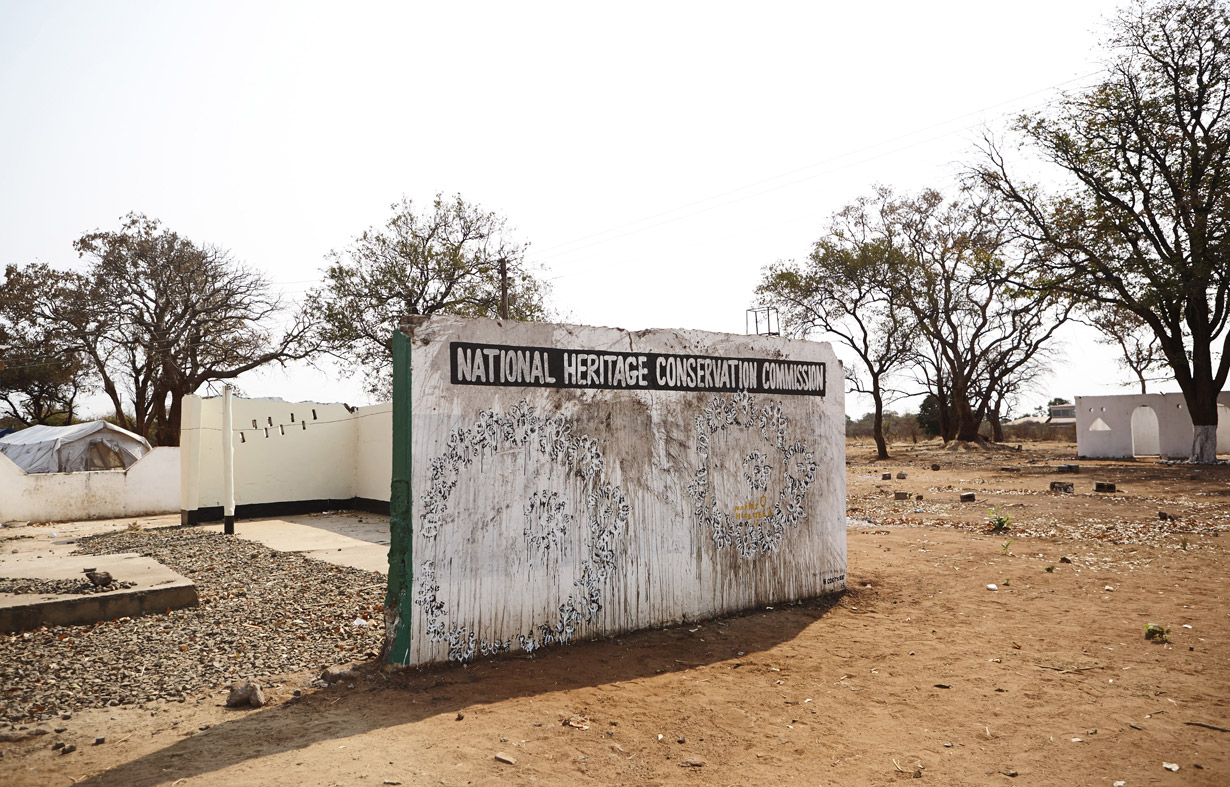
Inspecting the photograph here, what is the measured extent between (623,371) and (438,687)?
243 centimetres

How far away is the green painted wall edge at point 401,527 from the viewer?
179 inches

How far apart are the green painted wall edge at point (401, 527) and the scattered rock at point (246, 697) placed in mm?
723

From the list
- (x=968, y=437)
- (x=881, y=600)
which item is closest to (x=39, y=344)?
(x=881, y=600)

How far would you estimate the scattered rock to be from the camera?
13.5 ft

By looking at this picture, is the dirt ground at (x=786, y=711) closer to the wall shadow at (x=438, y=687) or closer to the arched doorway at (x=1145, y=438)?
the wall shadow at (x=438, y=687)

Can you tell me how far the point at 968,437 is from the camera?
105ft

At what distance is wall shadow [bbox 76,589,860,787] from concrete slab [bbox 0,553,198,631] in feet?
8.90

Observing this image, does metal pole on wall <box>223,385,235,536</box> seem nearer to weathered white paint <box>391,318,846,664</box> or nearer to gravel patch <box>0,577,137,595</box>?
gravel patch <box>0,577,137,595</box>

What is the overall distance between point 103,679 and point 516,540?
2.53m

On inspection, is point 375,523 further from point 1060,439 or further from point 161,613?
point 1060,439

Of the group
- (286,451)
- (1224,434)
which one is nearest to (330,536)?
(286,451)

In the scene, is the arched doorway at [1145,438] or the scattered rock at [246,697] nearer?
the scattered rock at [246,697]

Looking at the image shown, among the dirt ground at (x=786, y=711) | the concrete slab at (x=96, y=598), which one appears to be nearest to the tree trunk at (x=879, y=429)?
the dirt ground at (x=786, y=711)

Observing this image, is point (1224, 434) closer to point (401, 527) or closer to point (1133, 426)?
point (1133, 426)
